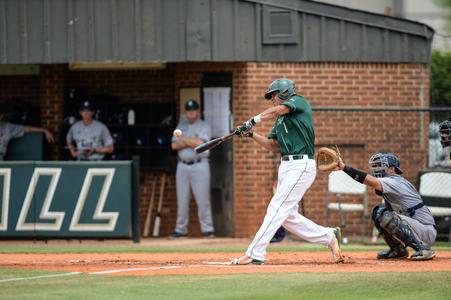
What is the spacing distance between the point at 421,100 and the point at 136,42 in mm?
5147

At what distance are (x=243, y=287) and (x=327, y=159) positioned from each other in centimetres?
266

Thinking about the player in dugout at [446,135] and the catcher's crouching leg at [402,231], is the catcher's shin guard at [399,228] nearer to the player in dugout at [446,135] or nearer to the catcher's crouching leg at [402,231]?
the catcher's crouching leg at [402,231]

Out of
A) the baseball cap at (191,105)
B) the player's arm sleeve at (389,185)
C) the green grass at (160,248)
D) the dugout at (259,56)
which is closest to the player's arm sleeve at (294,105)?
the player's arm sleeve at (389,185)

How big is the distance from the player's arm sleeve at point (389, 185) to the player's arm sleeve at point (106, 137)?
811 centimetres

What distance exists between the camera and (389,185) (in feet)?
43.7

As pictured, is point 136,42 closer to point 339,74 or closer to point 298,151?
point 339,74

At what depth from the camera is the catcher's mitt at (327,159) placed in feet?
41.4

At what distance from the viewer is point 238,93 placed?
2039cm

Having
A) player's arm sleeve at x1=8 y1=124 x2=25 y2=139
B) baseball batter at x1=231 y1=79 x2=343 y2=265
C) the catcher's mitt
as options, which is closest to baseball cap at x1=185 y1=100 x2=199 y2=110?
player's arm sleeve at x1=8 y1=124 x2=25 y2=139

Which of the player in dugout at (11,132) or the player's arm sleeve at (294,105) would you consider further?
the player in dugout at (11,132)

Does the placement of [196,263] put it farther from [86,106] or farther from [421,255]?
[86,106]

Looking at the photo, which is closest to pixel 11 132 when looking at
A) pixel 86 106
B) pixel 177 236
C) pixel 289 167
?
pixel 86 106

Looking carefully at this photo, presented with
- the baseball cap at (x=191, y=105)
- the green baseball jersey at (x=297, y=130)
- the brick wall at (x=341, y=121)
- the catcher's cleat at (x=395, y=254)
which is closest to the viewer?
the green baseball jersey at (x=297, y=130)

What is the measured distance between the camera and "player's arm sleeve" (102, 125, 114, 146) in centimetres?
2055
